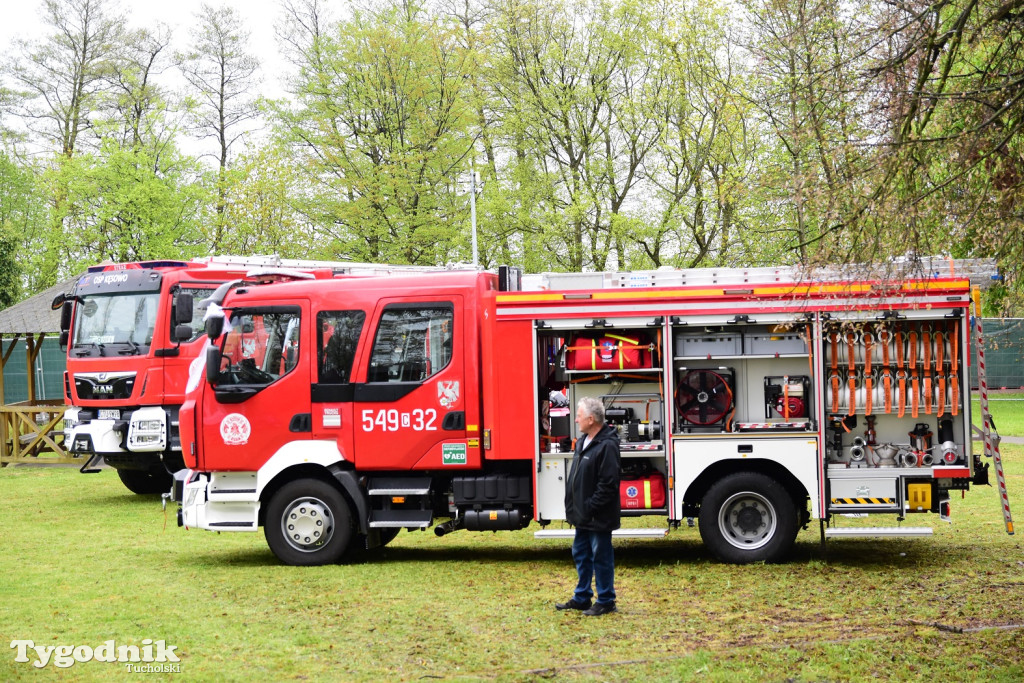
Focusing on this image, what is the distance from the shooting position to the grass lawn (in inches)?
301

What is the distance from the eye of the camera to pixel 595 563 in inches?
363

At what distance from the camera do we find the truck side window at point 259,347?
39.3 feet

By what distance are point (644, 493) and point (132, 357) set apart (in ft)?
32.8

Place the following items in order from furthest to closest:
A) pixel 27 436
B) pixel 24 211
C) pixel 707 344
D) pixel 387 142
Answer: pixel 24 211, pixel 387 142, pixel 27 436, pixel 707 344

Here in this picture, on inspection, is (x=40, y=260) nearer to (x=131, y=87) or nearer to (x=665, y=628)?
(x=131, y=87)

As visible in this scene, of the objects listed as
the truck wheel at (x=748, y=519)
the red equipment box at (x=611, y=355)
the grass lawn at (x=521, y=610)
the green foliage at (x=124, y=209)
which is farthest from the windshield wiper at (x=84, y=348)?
the green foliage at (x=124, y=209)

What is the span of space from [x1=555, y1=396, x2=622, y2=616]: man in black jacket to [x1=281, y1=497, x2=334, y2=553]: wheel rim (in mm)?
3363

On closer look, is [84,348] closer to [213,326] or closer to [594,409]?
[213,326]

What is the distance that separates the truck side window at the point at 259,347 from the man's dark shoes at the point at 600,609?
14.7ft

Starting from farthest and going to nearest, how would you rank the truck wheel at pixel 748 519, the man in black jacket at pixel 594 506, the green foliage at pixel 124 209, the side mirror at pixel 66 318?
the green foliage at pixel 124 209
the side mirror at pixel 66 318
the truck wheel at pixel 748 519
the man in black jacket at pixel 594 506

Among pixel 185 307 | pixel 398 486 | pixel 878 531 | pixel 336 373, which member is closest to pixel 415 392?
pixel 336 373

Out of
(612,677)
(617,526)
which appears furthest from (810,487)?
(612,677)

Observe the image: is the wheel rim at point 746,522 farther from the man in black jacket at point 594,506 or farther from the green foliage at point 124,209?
the green foliage at point 124,209

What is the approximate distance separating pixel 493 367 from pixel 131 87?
35.0 metres
